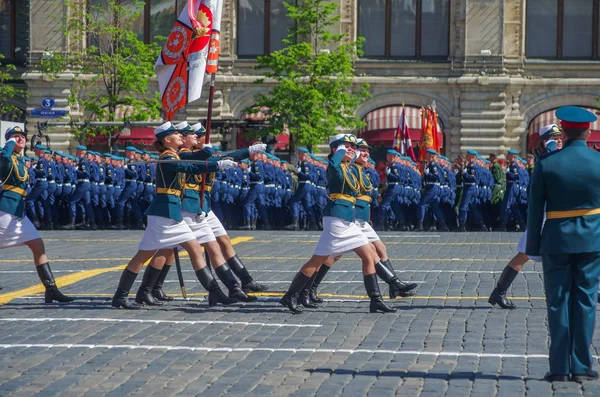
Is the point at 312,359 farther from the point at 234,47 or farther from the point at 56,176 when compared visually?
the point at 234,47

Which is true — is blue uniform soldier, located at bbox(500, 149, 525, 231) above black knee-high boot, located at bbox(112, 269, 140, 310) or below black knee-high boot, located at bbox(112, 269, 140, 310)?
below

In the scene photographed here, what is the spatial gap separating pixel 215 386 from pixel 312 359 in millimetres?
1282

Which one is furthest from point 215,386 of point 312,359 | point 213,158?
point 213,158

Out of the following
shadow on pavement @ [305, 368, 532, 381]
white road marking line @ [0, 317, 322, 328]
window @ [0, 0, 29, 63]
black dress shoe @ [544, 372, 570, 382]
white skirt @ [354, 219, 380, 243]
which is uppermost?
window @ [0, 0, 29, 63]

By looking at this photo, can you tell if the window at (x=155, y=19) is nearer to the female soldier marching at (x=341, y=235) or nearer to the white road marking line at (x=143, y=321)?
the female soldier marching at (x=341, y=235)

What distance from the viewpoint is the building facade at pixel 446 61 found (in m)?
41.5

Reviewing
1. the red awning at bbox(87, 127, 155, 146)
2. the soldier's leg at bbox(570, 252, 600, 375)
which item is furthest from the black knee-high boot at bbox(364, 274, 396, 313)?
the red awning at bbox(87, 127, 155, 146)

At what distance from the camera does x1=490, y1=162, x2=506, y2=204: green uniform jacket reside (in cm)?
2809

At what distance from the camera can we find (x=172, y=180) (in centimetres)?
1288

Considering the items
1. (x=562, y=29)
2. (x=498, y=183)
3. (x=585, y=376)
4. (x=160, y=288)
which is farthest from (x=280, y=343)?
(x=562, y=29)

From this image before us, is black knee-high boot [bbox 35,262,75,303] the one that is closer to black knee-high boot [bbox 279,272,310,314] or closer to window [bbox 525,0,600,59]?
black knee-high boot [bbox 279,272,310,314]

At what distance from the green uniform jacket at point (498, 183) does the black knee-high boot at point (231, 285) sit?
15410 millimetres

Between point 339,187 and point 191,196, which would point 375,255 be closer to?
point 339,187

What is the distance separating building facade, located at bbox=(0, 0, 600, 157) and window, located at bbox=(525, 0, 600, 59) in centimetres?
3
